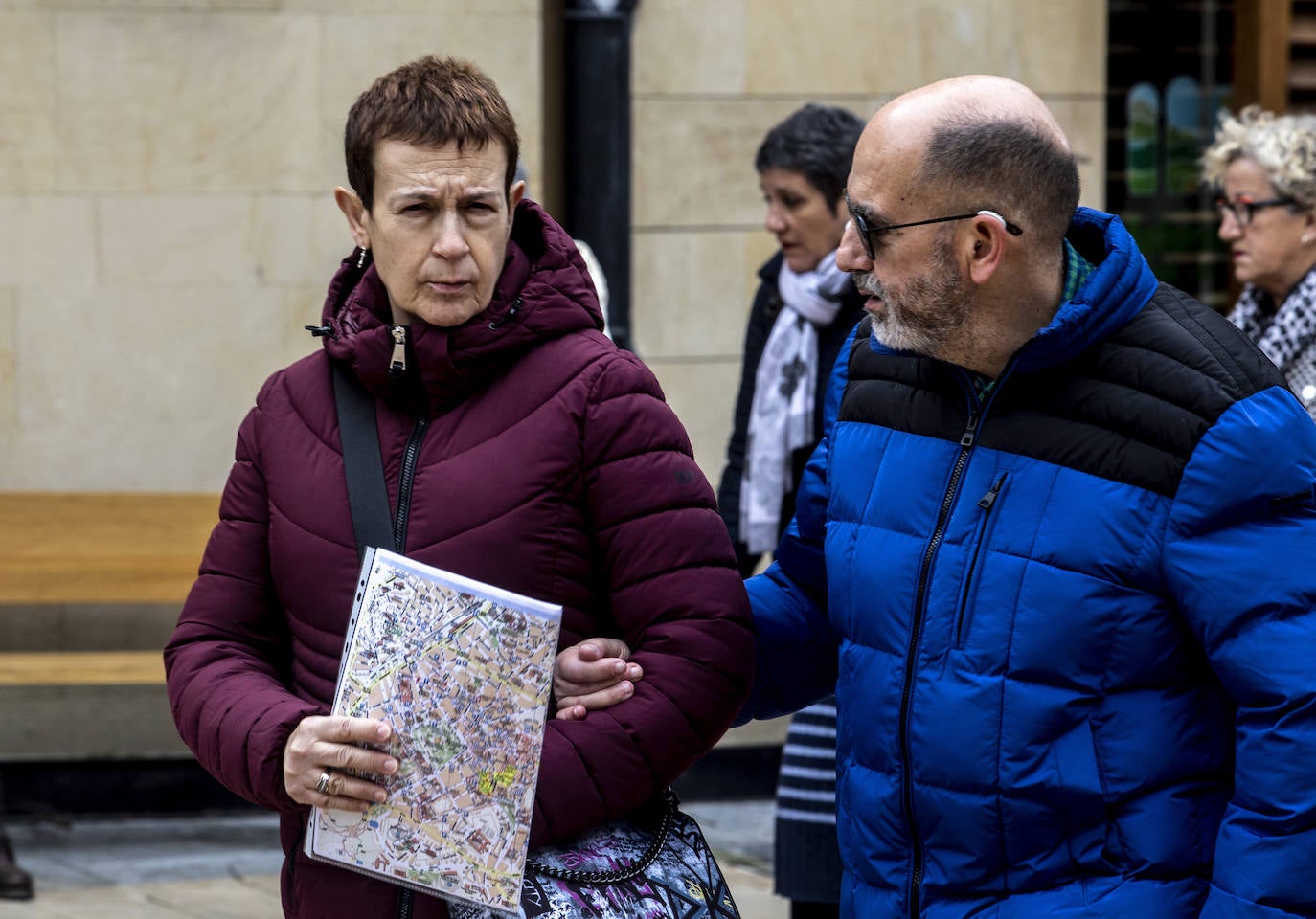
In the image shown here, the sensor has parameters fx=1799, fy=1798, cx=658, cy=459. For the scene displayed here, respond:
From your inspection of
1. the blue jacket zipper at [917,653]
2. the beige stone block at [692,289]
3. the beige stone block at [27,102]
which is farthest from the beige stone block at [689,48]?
the blue jacket zipper at [917,653]

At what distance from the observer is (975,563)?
2.13 metres

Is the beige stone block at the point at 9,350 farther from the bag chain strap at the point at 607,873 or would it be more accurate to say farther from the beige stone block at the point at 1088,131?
the bag chain strap at the point at 607,873

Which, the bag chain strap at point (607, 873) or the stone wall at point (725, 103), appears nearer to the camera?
the bag chain strap at point (607, 873)

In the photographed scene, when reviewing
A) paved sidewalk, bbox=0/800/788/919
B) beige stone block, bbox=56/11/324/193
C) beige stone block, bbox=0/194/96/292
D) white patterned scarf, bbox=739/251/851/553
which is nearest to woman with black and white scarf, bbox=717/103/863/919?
white patterned scarf, bbox=739/251/851/553

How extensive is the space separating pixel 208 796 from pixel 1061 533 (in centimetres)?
494

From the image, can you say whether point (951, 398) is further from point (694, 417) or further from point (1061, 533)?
point (694, 417)

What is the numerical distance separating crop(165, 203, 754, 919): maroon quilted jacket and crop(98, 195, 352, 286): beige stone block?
438cm

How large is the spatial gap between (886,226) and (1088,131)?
5284 mm

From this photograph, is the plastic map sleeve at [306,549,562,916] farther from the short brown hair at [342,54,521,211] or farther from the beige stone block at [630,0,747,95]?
the beige stone block at [630,0,747,95]

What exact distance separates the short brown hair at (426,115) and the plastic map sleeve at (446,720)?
0.59 metres

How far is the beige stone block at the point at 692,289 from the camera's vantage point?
693 centimetres

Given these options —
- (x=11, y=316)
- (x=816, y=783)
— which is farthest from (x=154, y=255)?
(x=816, y=783)

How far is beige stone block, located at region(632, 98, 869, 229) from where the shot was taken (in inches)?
271

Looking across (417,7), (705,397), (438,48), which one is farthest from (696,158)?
(417,7)
